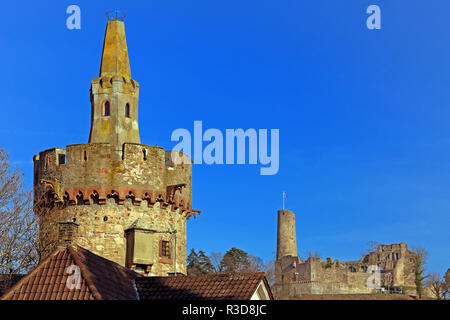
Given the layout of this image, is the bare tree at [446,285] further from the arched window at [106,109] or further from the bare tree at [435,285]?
the arched window at [106,109]

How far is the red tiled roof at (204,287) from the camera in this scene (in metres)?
25.1

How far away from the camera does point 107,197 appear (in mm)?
33906

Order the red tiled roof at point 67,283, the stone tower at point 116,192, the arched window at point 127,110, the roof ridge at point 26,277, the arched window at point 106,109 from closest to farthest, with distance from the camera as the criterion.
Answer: the red tiled roof at point 67,283 → the roof ridge at point 26,277 → the stone tower at point 116,192 → the arched window at point 106,109 → the arched window at point 127,110

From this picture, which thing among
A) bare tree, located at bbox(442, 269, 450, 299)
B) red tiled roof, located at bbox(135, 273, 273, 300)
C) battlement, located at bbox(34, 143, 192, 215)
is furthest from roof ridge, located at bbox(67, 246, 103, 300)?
bare tree, located at bbox(442, 269, 450, 299)

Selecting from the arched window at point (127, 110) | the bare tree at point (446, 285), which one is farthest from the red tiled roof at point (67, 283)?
the bare tree at point (446, 285)

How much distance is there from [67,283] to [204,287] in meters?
4.24

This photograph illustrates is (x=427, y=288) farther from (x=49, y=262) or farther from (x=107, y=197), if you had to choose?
(x=49, y=262)

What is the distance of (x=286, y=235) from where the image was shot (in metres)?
115

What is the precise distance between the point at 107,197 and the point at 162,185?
2538mm

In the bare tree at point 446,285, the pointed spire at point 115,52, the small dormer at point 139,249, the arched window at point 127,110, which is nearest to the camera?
the small dormer at point 139,249

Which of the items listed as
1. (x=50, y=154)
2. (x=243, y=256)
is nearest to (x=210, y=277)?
(x=50, y=154)

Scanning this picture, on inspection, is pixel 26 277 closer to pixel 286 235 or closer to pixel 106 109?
pixel 106 109

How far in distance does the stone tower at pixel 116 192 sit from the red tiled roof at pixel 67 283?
21.4 ft
